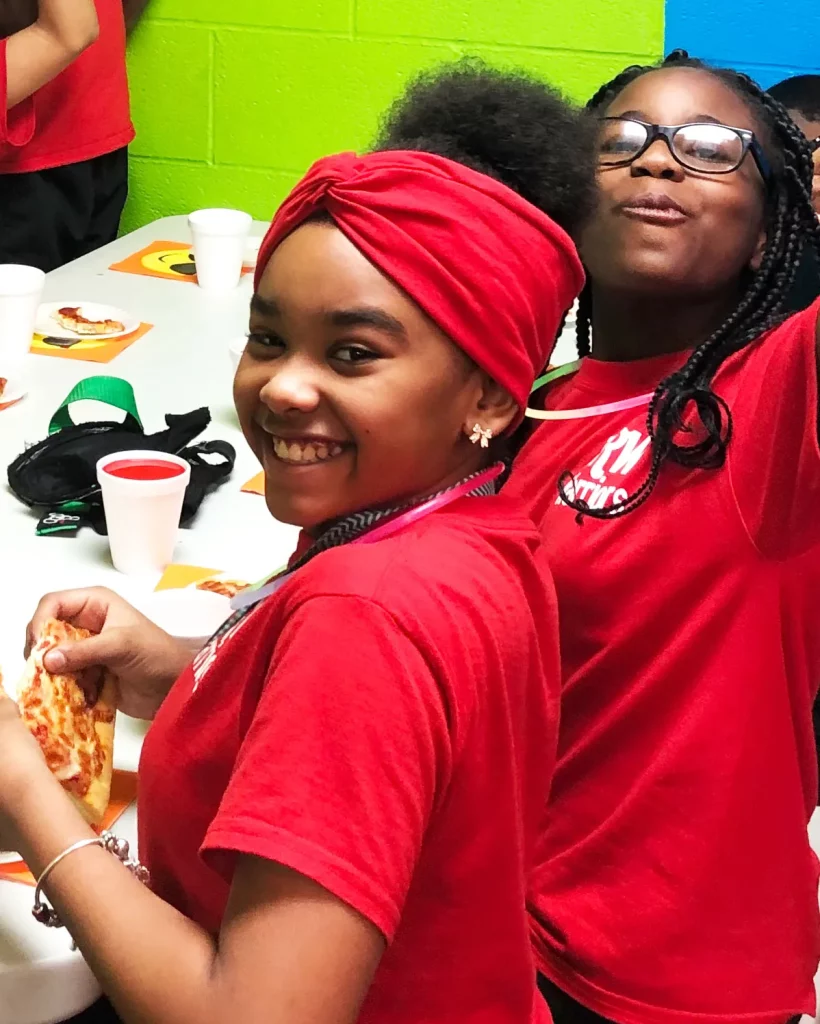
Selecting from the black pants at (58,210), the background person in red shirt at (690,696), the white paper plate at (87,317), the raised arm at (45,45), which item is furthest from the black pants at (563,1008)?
the black pants at (58,210)

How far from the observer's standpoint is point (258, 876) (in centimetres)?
66

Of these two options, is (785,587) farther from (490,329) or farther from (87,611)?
(87,611)

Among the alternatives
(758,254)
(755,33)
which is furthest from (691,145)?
(755,33)

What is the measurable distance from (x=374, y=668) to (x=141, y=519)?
26.8 inches

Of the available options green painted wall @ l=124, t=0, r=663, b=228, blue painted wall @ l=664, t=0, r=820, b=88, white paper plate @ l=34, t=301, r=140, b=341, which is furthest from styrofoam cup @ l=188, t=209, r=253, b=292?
blue painted wall @ l=664, t=0, r=820, b=88

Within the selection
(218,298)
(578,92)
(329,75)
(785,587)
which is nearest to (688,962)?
(785,587)

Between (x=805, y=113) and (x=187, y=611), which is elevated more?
(x=805, y=113)

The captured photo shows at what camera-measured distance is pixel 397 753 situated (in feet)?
2.19

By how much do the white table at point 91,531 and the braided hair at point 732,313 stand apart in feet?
1.47

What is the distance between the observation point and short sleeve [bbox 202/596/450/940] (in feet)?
2.14

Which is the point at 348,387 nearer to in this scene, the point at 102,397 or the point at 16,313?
the point at 102,397

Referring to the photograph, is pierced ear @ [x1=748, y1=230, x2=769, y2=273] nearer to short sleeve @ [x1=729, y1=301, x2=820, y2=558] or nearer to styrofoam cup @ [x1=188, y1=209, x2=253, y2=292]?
short sleeve @ [x1=729, y1=301, x2=820, y2=558]

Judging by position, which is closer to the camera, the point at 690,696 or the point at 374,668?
the point at 374,668

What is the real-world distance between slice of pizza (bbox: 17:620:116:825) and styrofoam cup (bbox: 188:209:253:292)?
1.39 m
